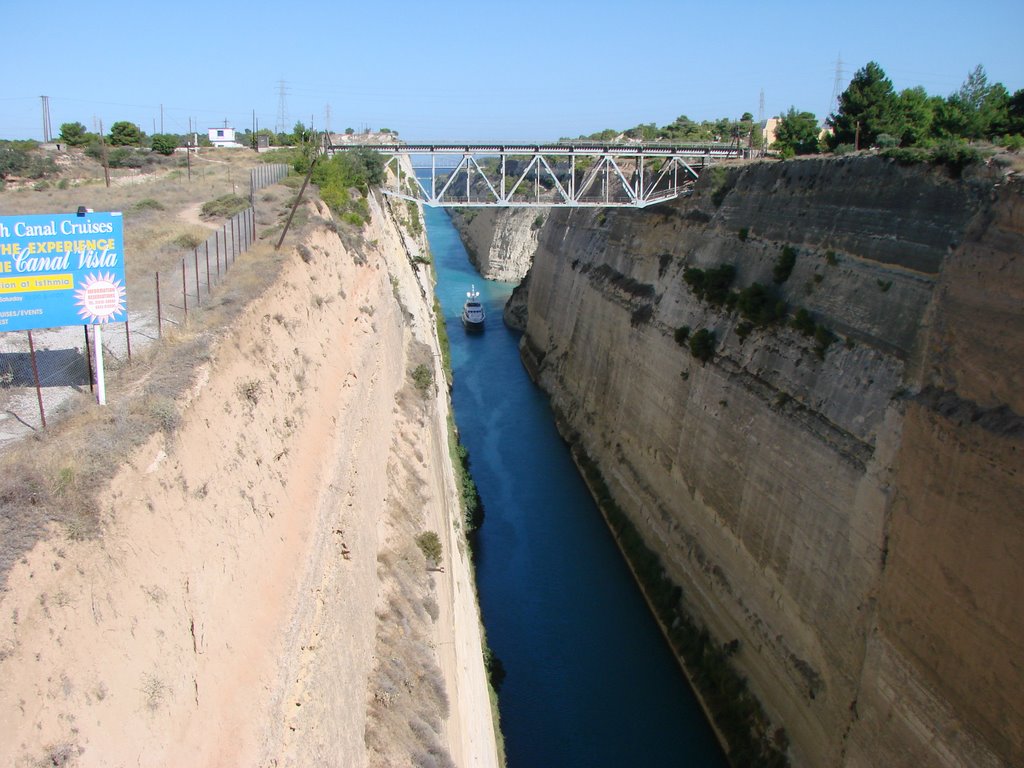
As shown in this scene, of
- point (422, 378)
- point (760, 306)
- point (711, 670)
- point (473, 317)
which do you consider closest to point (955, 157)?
point (760, 306)

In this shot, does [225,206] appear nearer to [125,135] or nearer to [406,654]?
[406,654]

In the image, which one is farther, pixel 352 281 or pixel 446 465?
pixel 446 465

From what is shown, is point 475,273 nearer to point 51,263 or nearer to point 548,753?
point 548,753

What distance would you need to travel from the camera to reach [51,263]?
23.3ft

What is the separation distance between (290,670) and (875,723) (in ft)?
26.1

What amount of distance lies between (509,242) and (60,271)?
4787cm

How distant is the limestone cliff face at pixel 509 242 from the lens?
172 ft

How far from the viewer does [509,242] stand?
5416 cm

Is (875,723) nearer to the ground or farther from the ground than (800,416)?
nearer to the ground

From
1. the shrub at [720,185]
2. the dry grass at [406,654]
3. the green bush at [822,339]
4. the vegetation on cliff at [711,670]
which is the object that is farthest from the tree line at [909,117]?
the dry grass at [406,654]

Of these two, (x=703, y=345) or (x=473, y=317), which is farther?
(x=473, y=317)

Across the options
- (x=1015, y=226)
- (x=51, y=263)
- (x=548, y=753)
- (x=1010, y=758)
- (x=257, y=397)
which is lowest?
A: (x=548, y=753)

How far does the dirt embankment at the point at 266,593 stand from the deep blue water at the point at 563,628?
1.49 metres

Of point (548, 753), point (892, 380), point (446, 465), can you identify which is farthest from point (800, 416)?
point (446, 465)
